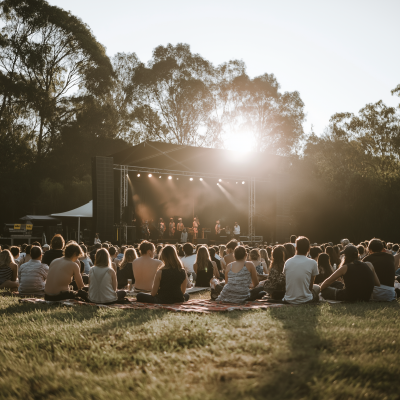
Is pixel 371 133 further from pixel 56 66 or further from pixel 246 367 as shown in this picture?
pixel 246 367

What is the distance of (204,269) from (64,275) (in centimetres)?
284

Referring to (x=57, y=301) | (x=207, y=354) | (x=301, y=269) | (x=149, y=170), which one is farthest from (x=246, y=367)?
(x=149, y=170)

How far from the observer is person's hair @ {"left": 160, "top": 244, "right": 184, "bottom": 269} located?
5.73 meters

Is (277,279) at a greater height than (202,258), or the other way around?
(202,258)

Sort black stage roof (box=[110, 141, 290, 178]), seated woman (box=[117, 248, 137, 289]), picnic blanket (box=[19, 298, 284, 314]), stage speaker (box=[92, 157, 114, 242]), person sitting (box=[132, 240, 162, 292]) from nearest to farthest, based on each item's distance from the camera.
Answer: picnic blanket (box=[19, 298, 284, 314]), person sitting (box=[132, 240, 162, 292]), seated woman (box=[117, 248, 137, 289]), stage speaker (box=[92, 157, 114, 242]), black stage roof (box=[110, 141, 290, 178])

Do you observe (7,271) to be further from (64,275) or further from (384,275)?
(384,275)

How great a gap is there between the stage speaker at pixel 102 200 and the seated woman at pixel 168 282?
10066 millimetres

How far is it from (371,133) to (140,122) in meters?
19.6

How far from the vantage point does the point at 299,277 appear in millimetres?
5891

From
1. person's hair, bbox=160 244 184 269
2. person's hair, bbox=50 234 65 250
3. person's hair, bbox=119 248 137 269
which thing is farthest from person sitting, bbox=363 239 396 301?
person's hair, bbox=50 234 65 250

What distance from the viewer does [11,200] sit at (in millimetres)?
25922

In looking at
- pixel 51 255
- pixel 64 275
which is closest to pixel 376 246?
pixel 64 275

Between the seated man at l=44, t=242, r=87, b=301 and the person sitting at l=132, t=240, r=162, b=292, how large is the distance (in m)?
0.94

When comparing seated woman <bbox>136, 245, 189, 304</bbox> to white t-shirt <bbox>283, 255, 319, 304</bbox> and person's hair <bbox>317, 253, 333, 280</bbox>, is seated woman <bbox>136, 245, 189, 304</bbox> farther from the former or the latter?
person's hair <bbox>317, 253, 333, 280</bbox>
